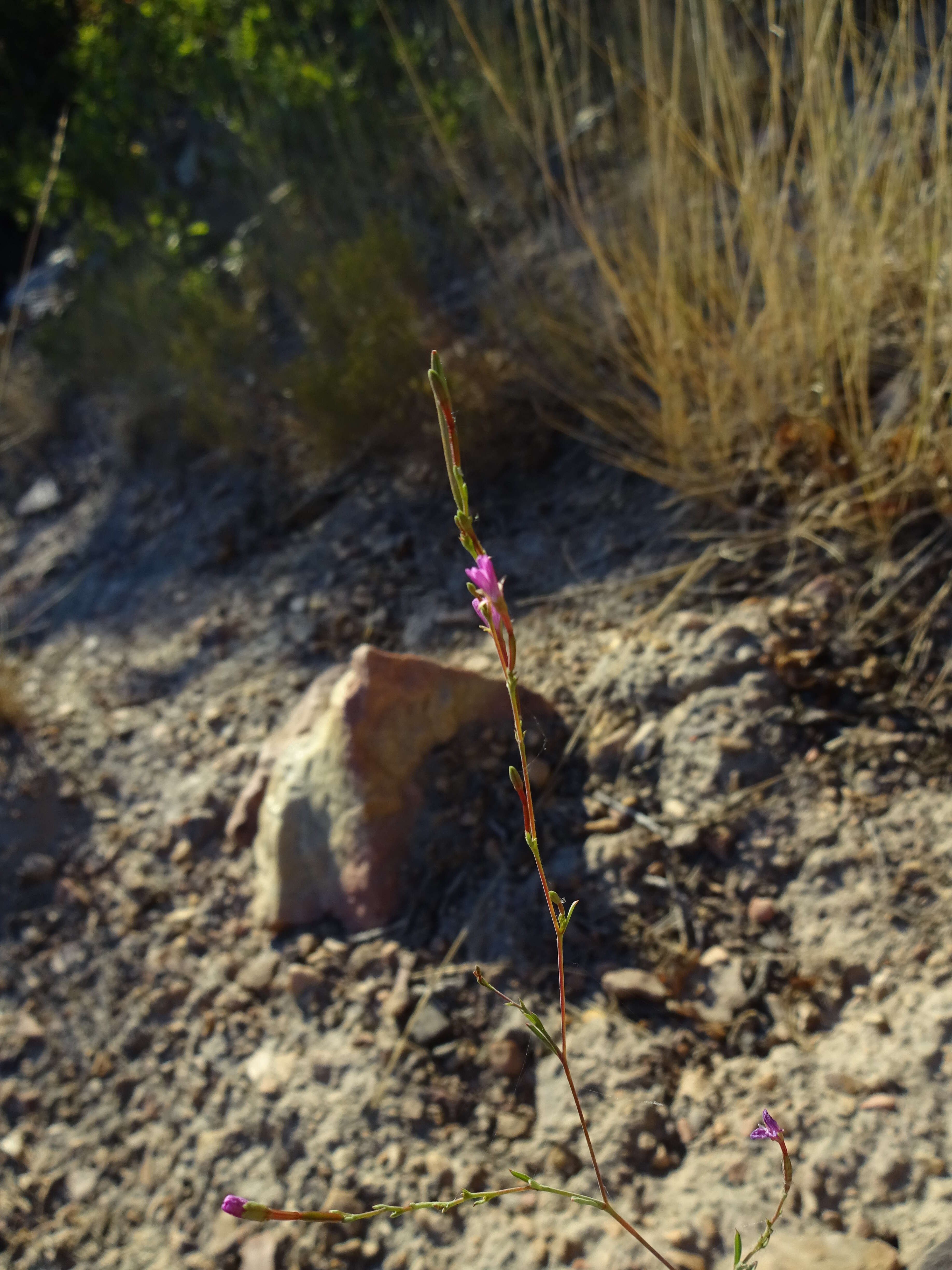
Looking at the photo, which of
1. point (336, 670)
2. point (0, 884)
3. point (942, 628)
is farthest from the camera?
point (0, 884)

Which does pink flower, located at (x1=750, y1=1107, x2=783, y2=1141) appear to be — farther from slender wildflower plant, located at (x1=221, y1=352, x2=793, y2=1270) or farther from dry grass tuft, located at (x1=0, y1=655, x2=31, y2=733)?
dry grass tuft, located at (x1=0, y1=655, x2=31, y2=733)

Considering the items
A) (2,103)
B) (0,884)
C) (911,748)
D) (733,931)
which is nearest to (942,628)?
(911,748)

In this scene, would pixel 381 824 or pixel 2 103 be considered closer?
pixel 381 824

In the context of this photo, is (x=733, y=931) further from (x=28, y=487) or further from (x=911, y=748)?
(x=28, y=487)

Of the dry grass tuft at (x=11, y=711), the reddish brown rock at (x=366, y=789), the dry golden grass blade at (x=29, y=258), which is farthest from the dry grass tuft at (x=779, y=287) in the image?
the dry grass tuft at (x=11, y=711)

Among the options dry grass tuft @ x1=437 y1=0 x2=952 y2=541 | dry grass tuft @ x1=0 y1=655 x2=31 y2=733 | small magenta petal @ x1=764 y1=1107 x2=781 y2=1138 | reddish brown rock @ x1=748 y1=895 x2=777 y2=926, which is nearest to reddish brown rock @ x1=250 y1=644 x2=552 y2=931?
reddish brown rock @ x1=748 y1=895 x2=777 y2=926

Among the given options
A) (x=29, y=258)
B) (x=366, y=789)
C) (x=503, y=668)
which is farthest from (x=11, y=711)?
(x=503, y=668)

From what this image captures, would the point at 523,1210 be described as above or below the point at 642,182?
below
